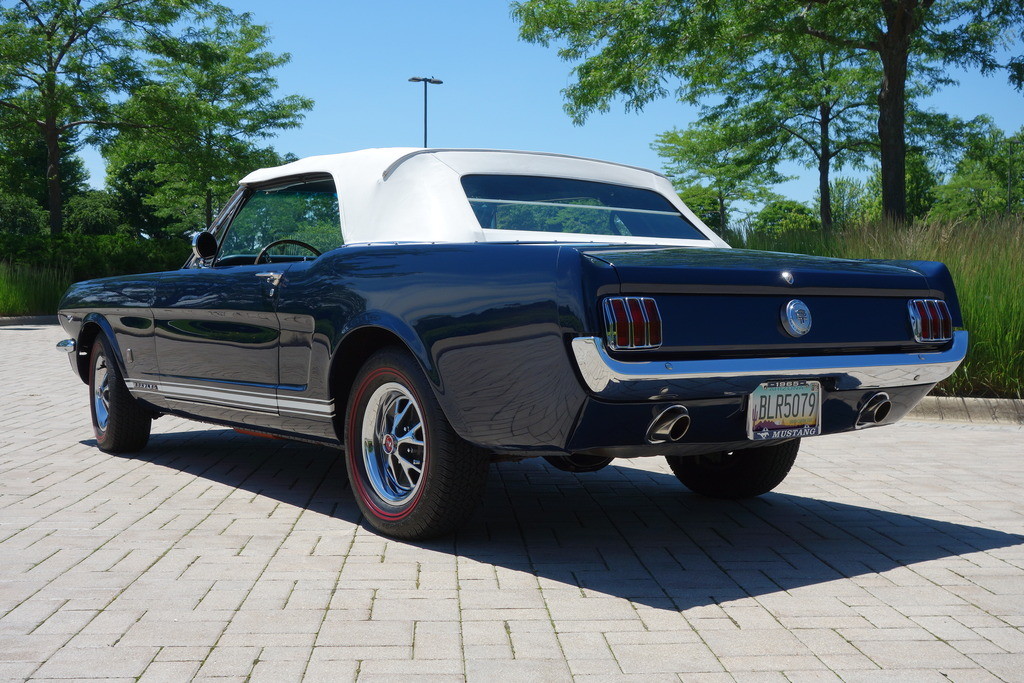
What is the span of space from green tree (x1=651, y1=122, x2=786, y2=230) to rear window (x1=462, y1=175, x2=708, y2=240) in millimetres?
26285

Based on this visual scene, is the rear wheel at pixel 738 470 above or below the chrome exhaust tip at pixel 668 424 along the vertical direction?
below

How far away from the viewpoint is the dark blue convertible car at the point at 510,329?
3.75m

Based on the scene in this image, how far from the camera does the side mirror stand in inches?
232

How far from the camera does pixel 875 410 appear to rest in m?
4.43

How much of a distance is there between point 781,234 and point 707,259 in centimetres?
1142

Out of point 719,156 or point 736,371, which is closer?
point 736,371

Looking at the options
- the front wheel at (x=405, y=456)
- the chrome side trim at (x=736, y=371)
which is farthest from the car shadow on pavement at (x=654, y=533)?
the chrome side trim at (x=736, y=371)

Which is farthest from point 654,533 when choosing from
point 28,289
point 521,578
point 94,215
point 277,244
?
point 94,215

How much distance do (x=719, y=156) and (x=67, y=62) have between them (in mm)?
20805

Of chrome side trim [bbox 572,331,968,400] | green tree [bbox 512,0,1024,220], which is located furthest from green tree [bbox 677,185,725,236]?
chrome side trim [bbox 572,331,968,400]

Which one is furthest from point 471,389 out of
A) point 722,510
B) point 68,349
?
point 68,349

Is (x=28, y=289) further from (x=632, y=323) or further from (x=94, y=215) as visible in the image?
(x=94, y=215)

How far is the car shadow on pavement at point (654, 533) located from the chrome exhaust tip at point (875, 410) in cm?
55

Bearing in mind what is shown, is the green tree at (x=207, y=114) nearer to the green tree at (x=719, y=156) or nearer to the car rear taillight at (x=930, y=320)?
the green tree at (x=719, y=156)
